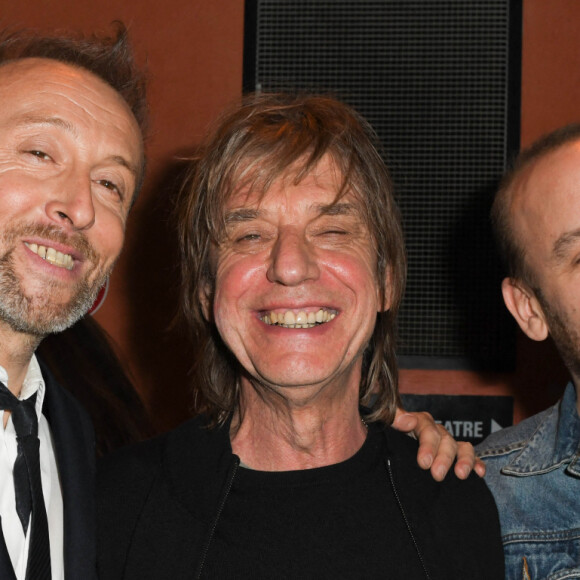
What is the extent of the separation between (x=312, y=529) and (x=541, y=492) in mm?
553

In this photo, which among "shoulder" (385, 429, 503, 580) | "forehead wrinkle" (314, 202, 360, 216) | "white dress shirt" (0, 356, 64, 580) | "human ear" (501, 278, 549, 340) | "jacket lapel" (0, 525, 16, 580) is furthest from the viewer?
"human ear" (501, 278, 549, 340)

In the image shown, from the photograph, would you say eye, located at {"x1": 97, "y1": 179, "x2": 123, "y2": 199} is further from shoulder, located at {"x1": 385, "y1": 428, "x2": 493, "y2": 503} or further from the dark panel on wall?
the dark panel on wall

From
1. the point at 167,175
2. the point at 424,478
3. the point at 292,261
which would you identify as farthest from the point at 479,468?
the point at 167,175

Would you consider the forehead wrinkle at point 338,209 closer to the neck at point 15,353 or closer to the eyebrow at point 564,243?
the eyebrow at point 564,243

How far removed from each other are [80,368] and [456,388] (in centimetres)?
130

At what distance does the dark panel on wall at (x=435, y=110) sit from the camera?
8.96 ft

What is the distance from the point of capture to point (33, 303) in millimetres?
1438

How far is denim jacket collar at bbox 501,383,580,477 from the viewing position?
67.6 inches

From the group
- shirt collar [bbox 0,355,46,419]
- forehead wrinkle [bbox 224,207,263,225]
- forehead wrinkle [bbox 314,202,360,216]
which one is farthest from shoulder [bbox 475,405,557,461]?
shirt collar [bbox 0,355,46,419]

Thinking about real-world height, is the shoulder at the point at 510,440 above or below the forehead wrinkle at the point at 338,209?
below

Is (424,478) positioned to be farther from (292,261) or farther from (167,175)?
(167,175)

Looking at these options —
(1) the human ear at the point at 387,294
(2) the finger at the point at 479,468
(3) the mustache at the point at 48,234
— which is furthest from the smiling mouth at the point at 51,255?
(2) the finger at the point at 479,468

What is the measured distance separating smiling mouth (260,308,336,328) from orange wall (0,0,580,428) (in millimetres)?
1256

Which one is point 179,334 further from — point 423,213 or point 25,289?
point 25,289
